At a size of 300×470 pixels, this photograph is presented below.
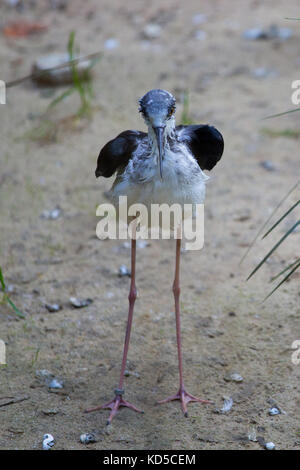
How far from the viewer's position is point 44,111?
6855 mm

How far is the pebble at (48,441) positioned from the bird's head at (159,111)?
153 cm

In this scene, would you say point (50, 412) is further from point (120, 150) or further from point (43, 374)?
point (120, 150)

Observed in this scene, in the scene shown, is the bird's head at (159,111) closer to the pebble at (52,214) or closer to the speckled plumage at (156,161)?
the speckled plumage at (156,161)

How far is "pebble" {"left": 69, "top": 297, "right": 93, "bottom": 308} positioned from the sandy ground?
0.16 ft

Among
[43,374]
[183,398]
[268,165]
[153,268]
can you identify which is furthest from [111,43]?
[183,398]

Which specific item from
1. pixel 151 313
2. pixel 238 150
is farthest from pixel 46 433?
pixel 238 150

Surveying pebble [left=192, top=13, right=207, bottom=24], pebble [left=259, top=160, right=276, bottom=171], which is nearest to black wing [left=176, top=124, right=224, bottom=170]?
pebble [left=259, top=160, right=276, bottom=171]

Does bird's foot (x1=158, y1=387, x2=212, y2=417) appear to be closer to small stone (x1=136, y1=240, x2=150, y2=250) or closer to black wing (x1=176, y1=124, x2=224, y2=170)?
black wing (x1=176, y1=124, x2=224, y2=170)

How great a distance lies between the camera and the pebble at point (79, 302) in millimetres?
4441

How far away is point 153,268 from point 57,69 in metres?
3.21

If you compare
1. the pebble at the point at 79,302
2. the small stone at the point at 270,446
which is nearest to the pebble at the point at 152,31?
the pebble at the point at 79,302

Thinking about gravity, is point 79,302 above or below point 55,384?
above

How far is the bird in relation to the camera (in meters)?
3.31

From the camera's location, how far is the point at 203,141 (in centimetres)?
384
